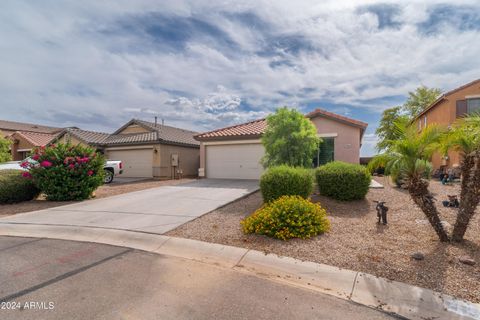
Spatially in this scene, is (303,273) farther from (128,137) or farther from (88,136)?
(88,136)

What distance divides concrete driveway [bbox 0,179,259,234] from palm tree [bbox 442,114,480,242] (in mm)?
5821

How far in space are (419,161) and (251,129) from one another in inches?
482

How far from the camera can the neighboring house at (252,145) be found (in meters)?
14.2

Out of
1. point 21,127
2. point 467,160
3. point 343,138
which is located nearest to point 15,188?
point 467,160

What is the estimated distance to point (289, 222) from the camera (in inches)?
208

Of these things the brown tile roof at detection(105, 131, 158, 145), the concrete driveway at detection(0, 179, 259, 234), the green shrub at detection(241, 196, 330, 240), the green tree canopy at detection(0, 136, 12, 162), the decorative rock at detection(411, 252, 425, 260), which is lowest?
the concrete driveway at detection(0, 179, 259, 234)

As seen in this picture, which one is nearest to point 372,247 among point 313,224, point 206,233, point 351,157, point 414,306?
point 313,224

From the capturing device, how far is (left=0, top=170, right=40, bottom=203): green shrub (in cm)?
905

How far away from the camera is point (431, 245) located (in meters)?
4.66

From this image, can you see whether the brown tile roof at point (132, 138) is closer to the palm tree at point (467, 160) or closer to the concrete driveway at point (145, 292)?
the concrete driveway at point (145, 292)

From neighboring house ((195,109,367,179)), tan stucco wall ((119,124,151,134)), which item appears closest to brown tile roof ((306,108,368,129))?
neighboring house ((195,109,367,179))

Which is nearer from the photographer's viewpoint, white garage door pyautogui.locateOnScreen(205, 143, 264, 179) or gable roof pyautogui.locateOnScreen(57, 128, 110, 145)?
white garage door pyautogui.locateOnScreen(205, 143, 264, 179)

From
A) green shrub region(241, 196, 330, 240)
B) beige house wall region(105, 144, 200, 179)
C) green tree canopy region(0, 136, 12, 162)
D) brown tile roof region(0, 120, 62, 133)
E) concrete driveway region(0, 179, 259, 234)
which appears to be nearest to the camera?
green shrub region(241, 196, 330, 240)

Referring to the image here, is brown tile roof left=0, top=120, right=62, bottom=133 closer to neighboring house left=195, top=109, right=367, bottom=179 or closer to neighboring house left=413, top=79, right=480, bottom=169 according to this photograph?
neighboring house left=195, top=109, right=367, bottom=179
